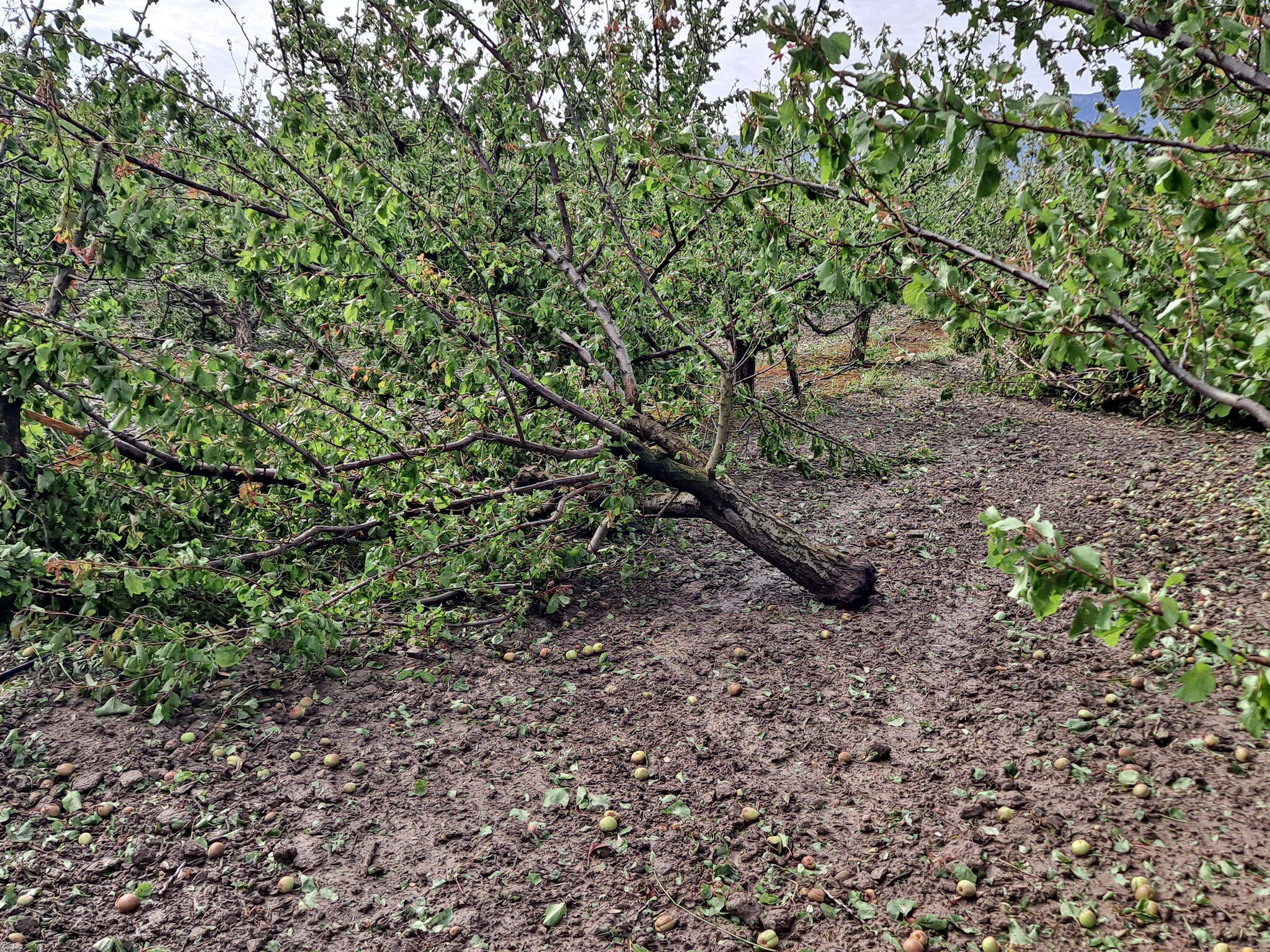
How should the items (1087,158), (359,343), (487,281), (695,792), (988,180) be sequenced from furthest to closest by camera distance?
(359,343), (487,281), (695,792), (1087,158), (988,180)

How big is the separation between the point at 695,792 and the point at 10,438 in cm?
373

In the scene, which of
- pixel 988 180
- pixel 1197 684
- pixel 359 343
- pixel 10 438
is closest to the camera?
pixel 1197 684

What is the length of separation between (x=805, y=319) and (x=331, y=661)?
4712mm

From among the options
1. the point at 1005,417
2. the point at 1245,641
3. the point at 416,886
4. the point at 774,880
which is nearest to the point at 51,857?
the point at 416,886

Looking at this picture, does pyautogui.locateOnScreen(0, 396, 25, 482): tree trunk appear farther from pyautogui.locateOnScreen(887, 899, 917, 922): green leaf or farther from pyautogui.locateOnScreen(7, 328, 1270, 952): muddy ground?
pyautogui.locateOnScreen(887, 899, 917, 922): green leaf

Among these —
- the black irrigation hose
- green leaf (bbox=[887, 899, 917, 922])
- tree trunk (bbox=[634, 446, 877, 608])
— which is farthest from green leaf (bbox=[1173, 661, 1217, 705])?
the black irrigation hose

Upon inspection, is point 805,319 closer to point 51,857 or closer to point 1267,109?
point 1267,109

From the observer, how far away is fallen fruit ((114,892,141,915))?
8.29ft

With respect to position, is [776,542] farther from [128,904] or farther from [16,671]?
[16,671]

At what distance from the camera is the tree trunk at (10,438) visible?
3.57 metres

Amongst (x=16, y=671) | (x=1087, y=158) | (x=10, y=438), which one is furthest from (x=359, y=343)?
(x=1087, y=158)

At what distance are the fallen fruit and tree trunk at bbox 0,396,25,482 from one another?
7.01 ft

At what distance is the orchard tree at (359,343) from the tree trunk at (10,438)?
1 centimetres

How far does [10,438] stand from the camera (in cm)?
363
